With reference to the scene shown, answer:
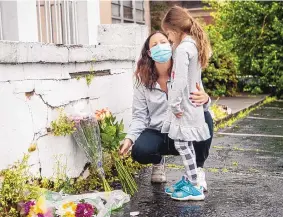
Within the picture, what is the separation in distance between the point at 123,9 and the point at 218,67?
2739 millimetres

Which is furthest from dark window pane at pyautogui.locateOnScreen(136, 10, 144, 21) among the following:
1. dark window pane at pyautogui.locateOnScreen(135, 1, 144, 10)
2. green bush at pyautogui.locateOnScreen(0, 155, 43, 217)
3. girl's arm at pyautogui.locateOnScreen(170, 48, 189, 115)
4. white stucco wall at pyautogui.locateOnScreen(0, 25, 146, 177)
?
green bush at pyautogui.locateOnScreen(0, 155, 43, 217)

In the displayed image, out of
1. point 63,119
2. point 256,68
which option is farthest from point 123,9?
point 63,119

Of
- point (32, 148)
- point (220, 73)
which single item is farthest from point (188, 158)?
point (220, 73)

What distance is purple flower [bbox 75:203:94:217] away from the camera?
132 inches

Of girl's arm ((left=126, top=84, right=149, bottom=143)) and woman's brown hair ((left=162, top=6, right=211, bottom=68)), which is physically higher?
woman's brown hair ((left=162, top=6, right=211, bottom=68))

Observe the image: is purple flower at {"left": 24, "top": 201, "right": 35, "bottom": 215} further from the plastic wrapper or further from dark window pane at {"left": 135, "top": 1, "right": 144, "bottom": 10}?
dark window pane at {"left": 135, "top": 1, "right": 144, "bottom": 10}

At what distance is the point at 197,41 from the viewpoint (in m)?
3.88

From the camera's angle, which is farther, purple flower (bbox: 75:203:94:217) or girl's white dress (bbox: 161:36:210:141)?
girl's white dress (bbox: 161:36:210:141)

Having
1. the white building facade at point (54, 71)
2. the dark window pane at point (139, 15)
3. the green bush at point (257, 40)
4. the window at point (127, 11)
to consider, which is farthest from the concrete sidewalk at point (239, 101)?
the white building facade at point (54, 71)

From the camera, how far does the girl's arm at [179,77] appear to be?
12.2ft

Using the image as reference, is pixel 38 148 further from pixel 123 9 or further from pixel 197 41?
pixel 123 9

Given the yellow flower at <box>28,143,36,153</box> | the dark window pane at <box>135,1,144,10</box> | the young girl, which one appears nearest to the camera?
the yellow flower at <box>28,143,36,153</box>

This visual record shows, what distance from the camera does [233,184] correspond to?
4422 millimetres

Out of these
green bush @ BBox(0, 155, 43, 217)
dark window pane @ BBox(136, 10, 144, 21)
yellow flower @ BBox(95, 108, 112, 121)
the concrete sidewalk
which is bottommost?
the concrete sidewalk
